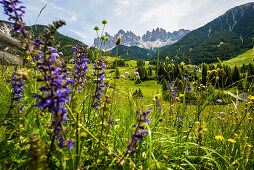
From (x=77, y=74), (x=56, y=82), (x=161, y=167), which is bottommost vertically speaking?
(x=161, y=167)

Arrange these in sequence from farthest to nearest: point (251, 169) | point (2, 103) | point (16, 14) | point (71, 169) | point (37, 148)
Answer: point (2, 103) → point (251, 169) → point (16, 14) → point (71, 169) → point (37, 148)

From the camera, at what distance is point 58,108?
1.28 m

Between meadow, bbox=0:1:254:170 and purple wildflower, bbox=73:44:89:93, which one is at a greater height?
purple wildflower, bbox=73:44:89:93

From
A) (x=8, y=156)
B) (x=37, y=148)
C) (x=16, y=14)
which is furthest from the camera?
(x=8, y=156)

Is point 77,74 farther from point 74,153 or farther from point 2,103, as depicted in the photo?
point 2,103

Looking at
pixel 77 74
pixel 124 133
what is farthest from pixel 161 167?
pixel 77 74

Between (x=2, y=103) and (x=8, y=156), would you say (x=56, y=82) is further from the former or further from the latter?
(x=2, y=103)

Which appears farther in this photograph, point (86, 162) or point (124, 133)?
point (124, 133)

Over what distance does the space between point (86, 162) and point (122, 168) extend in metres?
Result: 0.66

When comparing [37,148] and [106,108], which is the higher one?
[106,108]

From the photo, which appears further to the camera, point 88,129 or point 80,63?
point 80,63

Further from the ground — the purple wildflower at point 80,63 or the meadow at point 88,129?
the purple wildflower at point 80,63

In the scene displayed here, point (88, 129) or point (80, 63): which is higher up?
point (80, 63)

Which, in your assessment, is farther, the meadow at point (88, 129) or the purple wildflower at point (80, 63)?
the purple wildflower at point (80, 63)
